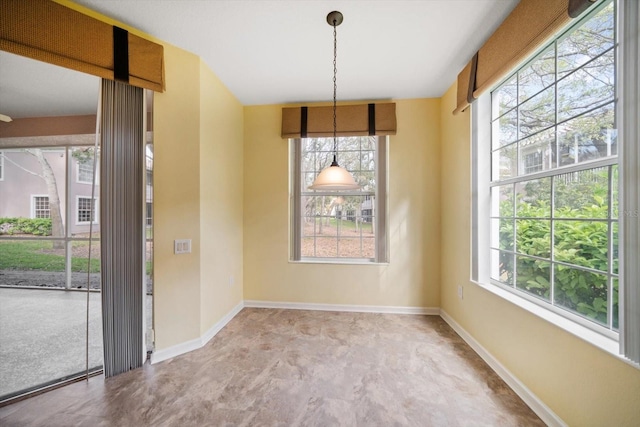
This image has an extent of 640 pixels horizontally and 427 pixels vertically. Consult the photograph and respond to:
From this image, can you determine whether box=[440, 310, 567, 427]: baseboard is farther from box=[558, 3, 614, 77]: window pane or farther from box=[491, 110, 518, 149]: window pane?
box=[558, 3, 614, 77]: window pane

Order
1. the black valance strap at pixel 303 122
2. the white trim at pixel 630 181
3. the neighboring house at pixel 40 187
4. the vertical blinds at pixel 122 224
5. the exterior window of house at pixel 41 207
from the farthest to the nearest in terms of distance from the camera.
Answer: the black valance strap at pixel 303 122
the exterior window of house at pixel 41 207
the neighboring house at pixel 40 187
the vertical blinds at pixel 122 224
the white trim at pixel 630 181

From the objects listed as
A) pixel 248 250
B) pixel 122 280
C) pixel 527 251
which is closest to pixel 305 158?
pixel 248 250

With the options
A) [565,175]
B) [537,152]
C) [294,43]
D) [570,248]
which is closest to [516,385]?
[570,248]

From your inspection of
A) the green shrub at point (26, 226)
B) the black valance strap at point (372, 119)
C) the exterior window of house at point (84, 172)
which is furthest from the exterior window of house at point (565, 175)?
the green shrub at point (26, 226)

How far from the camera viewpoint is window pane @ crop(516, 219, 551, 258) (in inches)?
62.1

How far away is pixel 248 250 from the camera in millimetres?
3219

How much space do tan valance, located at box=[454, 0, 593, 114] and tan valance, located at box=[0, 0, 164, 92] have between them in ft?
9.04

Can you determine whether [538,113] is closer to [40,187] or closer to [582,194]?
[582,194]

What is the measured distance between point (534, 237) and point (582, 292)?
1.45 feet

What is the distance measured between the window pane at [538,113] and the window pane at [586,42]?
15cm

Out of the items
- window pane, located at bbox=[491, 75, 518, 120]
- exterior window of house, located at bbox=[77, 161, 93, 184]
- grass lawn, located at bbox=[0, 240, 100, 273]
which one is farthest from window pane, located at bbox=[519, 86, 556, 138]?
grass lawn, located at bbox=[0, 240, 100, 273]

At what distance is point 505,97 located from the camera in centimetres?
200

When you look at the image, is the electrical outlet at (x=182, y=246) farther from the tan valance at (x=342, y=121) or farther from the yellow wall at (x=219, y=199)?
the tan valance at (x=342, y=121)

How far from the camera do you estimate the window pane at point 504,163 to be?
1.91 meters
